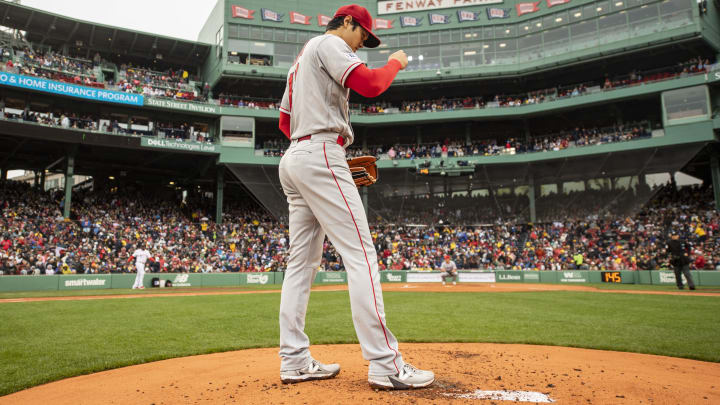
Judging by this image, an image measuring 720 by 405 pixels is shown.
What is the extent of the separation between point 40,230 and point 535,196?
29.1 metres

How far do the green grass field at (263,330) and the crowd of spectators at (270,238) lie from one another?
43.0 ft

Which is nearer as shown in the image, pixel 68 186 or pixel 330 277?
pixel 330 277

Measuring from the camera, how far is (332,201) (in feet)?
9.93

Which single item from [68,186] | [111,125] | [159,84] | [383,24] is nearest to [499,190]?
[383,24]

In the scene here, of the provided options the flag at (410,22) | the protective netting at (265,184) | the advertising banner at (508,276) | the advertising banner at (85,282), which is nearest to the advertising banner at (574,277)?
the advertising banner at (508,276)

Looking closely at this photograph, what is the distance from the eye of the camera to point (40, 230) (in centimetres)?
2197

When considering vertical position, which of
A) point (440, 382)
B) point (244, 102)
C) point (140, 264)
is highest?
point (244, 102)

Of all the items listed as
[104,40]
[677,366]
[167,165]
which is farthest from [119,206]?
[677,366]

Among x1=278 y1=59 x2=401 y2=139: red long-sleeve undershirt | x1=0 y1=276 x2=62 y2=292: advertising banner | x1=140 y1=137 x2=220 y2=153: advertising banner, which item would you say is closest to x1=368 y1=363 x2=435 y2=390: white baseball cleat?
x1=278 y1=59 x2=401 y2=139: red long-sleeve undershirt

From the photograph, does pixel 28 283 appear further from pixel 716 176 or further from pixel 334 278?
pixel 716 176

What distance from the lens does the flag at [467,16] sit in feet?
115

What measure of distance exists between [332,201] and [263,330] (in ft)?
13.5

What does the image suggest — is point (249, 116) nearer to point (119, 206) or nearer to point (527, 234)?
point (119, 206)

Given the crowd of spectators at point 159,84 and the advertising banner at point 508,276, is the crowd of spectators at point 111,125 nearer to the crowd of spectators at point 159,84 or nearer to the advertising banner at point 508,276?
the crowd of spectators at point 159,84
